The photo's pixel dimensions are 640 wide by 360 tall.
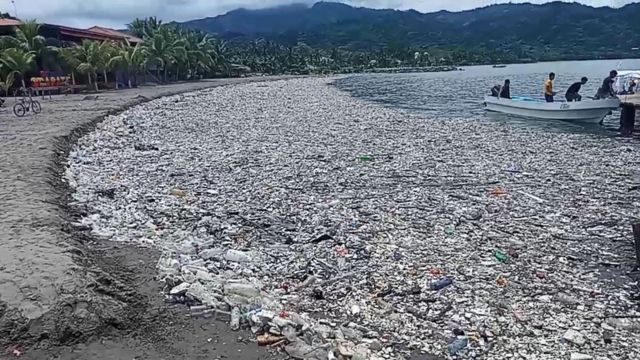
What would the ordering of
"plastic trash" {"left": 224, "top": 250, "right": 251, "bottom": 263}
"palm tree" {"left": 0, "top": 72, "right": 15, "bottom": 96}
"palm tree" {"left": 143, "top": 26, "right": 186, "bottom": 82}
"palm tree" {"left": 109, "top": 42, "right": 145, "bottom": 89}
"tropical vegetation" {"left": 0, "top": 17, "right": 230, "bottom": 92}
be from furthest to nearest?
"palm tree" {"left": 143, "top": 26, "right": 186, "bottom": 82} → "palm tree" {"left": 109, "top": 42, "right": 145, "bottom": 89} → "tropical vegetation" {"left": 0, "top": 17, "right": 230, "bottom": 92} → "palm tree" {"left": 0, "top": 72, "right": 15, "bottom": 96} → "plastic trash" {"left": 224, "top": 250, "right": 251, "bottom": 263}

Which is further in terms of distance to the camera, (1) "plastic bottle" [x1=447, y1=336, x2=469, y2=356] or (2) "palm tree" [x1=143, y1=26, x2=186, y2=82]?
(2) "palm tree" [x1=143, y1=26, x2=186, y2=82]

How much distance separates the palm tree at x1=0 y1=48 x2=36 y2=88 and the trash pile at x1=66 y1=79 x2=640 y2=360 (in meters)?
25.8

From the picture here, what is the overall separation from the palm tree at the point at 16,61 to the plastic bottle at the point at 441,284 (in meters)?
42.8

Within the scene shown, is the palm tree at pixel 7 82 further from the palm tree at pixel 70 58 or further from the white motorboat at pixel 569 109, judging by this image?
the white motorboat at pixel 569 109

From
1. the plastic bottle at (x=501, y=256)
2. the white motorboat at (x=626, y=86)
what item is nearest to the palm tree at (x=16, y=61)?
the white motorboat at (x=626, y=86)

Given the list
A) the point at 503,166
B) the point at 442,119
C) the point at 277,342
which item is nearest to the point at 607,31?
the point at 442,119

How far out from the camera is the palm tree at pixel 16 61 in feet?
134

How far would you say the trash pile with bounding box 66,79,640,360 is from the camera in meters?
6.69

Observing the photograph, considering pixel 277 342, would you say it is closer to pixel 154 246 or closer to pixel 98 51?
pixel 154 246

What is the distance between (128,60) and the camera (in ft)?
171

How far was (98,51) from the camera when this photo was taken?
47.4m

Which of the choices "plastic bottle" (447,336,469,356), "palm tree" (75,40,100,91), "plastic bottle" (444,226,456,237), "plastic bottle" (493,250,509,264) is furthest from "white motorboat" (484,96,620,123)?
"palm tree" (75,40,100,91)

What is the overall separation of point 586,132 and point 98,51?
40.2 meters

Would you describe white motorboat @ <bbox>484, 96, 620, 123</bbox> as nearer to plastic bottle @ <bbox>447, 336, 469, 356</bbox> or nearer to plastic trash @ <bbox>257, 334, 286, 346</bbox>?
plastic bottle @ <bbox>447, 336, 469, 356</bbox>
